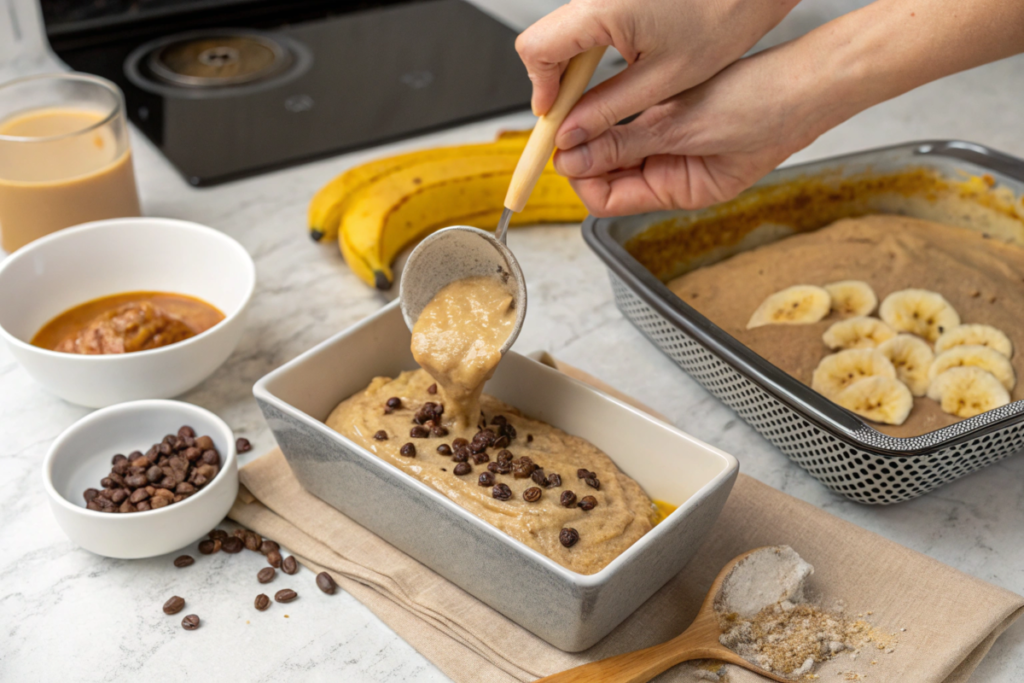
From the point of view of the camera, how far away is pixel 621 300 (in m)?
2.31

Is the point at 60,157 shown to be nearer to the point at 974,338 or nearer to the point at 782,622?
the point at 782,622

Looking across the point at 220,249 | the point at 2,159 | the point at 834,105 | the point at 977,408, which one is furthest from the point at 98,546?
the point at 977,408

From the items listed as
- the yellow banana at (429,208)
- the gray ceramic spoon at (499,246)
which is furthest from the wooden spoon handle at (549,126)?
the yellow banana at (429,208)

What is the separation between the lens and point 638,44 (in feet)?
5.69

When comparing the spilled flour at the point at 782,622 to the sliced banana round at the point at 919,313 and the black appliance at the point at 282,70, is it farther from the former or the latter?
the black appliance at the point at 282,70

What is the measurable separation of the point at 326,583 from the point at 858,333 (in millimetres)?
1425

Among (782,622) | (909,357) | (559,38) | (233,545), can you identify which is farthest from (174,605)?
(909,357)

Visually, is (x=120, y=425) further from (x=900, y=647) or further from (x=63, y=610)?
(x=900, y=647)

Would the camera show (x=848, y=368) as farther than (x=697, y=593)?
Yes

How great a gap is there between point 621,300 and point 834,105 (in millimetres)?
703

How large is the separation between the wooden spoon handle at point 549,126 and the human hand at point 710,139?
219mm

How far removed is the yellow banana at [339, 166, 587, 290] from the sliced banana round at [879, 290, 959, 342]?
96 centimetres

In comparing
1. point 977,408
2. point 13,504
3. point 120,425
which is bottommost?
point 13,504

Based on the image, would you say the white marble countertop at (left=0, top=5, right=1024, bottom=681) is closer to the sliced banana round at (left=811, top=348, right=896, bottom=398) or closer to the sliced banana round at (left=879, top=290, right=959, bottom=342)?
the sliced banana round at (left=811, top=348, right=896, bottom=398)
